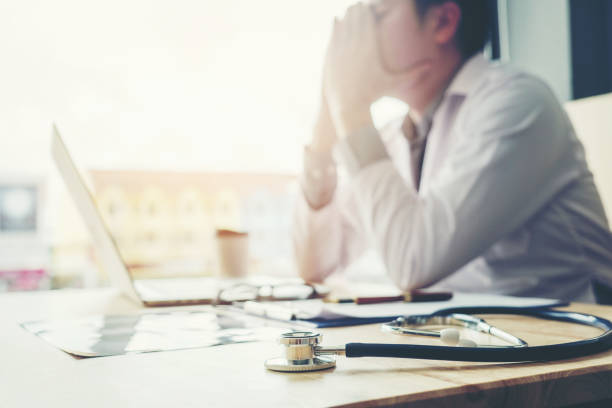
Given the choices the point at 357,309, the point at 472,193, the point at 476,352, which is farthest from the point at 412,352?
the point at 472,193

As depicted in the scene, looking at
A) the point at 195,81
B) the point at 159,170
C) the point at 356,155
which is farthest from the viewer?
the point at 159,170

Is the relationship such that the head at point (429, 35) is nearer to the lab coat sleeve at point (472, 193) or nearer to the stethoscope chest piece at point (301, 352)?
the lab coat sleeve at point (472, 193)

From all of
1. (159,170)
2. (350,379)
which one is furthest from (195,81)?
(350,379)

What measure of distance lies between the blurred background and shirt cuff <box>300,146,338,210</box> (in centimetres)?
10

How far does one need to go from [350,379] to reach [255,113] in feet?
16.1

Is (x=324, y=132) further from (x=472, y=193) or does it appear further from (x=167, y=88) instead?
(x=167, y=88)

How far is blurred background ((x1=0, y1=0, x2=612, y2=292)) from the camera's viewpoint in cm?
165

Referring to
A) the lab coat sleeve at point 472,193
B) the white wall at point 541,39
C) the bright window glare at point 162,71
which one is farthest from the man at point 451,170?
the bright window glare at point 162,71

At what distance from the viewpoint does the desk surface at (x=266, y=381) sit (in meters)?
0.24

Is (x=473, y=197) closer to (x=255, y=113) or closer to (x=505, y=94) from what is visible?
(x=505, y=94)

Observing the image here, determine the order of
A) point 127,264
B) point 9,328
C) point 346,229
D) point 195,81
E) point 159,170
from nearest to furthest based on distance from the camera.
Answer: point 9,328 < point 127,264 < point 346,229 < point 195,81 < point 159,170

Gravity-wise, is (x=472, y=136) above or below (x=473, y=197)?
above

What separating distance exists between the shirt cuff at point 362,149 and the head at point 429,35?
0.28 metres

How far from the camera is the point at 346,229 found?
1.38 m
